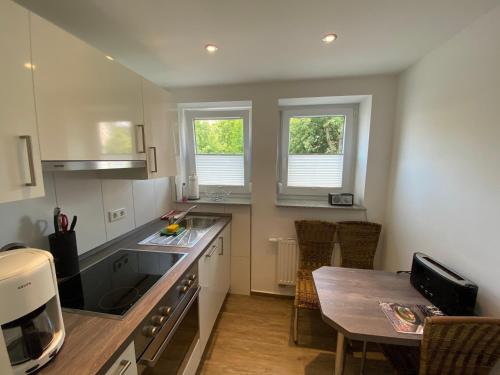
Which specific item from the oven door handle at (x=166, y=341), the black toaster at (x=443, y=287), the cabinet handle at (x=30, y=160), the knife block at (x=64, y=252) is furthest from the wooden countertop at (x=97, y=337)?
the black toaster at (x=443, y=287)

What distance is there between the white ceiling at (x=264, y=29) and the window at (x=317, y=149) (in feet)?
1.97

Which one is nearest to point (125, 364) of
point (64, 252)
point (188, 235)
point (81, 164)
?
point (64, 252)

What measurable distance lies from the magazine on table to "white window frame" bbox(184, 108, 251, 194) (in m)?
1.65

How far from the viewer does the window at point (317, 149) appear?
226 cm

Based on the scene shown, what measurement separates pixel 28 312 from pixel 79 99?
806 mm

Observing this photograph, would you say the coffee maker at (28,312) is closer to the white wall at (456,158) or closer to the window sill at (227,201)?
the window sill at (227,201)

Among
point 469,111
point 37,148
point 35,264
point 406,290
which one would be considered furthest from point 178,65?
point 406,290

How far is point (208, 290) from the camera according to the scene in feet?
5.29

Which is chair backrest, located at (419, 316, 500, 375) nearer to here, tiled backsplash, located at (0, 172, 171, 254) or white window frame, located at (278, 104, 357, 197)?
white window frame, located at (278, 104, 357, 197)

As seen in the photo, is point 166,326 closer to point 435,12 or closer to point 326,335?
point 326,335

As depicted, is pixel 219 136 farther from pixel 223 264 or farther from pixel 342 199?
pixel 342 199

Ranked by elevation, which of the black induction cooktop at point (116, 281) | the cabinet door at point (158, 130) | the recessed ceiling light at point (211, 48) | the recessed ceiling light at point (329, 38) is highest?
the recessed ceiling light at point (329, 38)

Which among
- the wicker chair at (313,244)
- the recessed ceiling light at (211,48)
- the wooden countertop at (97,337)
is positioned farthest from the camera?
the wicker chair at (313,244)

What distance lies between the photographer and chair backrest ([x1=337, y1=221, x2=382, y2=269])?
1981 mm
